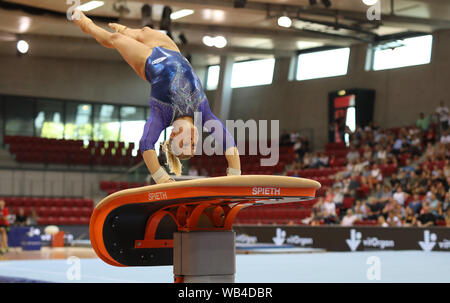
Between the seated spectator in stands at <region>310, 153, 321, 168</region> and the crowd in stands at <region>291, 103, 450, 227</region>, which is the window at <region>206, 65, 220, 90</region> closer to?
the crowd in stands at <region>291, 103, 450, 227</region>

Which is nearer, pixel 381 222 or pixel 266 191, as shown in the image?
pixel 266 191

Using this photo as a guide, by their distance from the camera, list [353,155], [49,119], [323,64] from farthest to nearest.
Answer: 1. [49,119]
2. [323,64]
3. [353,155]

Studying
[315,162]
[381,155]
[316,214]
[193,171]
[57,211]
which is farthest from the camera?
[193,171]

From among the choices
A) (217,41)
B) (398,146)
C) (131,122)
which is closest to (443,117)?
(398,146)

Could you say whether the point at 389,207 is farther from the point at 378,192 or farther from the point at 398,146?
the point at 398,146

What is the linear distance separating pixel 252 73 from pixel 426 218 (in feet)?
45.2

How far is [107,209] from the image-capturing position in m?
3.45

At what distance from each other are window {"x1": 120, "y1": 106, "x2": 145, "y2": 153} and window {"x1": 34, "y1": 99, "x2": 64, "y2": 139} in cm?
250

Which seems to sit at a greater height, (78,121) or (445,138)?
(78,121)

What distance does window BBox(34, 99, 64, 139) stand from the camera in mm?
24188

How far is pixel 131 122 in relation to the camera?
26.0 metres

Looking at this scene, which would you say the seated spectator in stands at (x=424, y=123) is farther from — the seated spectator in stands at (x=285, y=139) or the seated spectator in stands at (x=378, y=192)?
the seated spectator in stands at (x=285, y=139)
